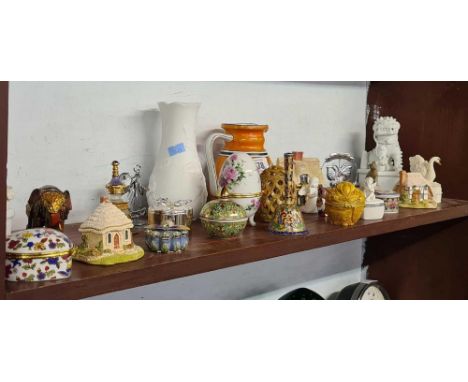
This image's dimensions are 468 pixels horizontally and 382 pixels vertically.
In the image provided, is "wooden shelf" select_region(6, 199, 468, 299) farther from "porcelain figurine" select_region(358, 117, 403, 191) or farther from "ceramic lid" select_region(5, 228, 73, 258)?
"porcelain figurine" select_region(358, 117, 403, 191)

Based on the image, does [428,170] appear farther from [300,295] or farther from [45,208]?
[45,208]

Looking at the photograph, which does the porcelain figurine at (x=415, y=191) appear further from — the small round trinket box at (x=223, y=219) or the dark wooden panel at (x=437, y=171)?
the small round trinket box at (x=223, y=219)

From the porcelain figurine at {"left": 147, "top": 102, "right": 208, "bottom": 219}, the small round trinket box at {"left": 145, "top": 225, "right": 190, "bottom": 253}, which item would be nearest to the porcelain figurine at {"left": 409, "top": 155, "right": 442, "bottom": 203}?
the porcelain figurine at {"left": 147, "top": 102, "right": 208, "bottom": 219}

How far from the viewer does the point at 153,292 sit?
1.42 metres

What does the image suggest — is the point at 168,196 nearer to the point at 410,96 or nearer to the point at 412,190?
the point at 412,190

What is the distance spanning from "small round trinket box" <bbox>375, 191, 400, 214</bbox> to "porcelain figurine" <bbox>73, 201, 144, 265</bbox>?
674 millimetres

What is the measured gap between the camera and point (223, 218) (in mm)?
1150

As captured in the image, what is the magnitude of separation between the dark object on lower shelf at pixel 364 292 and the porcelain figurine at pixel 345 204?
46cm

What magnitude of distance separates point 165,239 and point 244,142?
39cm

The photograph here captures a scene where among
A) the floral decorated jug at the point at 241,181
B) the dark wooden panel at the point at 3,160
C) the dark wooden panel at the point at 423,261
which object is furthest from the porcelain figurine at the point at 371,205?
the dark wooden panel at the point at 3,160

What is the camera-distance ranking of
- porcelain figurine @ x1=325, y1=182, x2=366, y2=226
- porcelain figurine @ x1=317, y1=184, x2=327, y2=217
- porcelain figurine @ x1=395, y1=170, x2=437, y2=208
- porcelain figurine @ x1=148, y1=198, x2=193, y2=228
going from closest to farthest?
porcelain figurine @ x1=148, y1=198, x2=193, y2=228, porcelain figurine @ x1=325, y1=182, x2=366, y2=226, porcelain figurine @ x1=317, y1=184, x2=327, y2=217, porcelain figurine @ x1=395, y1=170, x2=437, y2=208

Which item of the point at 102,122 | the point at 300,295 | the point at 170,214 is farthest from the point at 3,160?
the point at 300,295

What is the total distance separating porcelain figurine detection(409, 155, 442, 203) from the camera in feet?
5.17

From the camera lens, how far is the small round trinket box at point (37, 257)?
88 cm
